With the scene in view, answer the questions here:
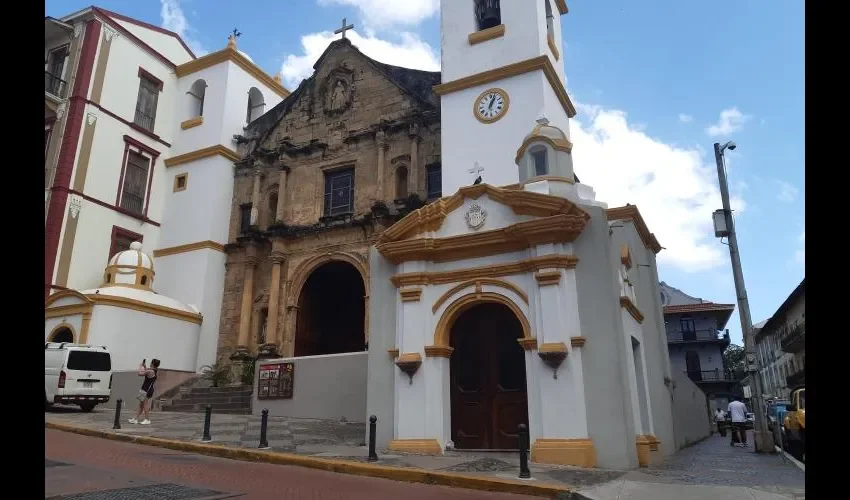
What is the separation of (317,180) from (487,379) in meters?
14.4

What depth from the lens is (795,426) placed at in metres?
13.7

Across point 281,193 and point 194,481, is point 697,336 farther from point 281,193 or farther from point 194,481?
point 194,481

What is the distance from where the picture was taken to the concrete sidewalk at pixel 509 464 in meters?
7.52

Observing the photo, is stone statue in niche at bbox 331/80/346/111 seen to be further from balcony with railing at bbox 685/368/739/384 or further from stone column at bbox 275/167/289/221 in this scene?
balcony with railing at bbox 685/368/739/384

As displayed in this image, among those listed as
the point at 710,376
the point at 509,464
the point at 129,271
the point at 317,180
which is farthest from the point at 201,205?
the point at 710,376

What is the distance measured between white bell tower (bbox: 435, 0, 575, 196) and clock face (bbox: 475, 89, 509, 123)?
0.10 ft

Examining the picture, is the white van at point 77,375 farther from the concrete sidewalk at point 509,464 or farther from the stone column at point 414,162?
the stone column at point 414,162

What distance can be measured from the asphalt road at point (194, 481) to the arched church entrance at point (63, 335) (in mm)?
12317

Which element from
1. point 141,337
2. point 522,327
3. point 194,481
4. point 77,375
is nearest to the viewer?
point 194,481

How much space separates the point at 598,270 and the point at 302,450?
6.37 metres
